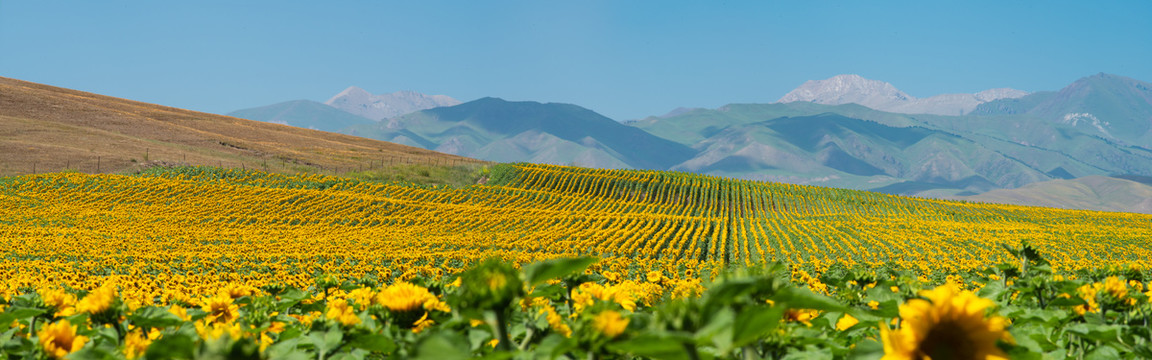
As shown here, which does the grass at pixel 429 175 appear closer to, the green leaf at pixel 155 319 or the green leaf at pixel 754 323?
the green leaf at pixel 155 319

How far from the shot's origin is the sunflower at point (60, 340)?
1.54 meters

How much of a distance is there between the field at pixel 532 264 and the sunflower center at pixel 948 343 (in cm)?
12

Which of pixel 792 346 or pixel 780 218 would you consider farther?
pixel 780 218

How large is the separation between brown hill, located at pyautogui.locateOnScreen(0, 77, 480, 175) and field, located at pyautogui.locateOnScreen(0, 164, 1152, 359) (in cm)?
1124

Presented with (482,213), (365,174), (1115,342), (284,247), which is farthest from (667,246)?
(365,174)

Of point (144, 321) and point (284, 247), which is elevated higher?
point (144, 321)

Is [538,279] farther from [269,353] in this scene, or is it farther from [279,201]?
[279,201]

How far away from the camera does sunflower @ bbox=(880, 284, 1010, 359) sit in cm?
101

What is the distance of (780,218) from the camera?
4084cm

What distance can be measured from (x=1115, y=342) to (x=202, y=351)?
2296 millimetres

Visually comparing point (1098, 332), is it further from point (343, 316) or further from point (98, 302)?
point (98, 302)

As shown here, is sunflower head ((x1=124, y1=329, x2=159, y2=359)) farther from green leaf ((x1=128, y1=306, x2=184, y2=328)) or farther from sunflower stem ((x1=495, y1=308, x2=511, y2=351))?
sunflower stem ((x1=495, y1=308, x2=511, y2=351))

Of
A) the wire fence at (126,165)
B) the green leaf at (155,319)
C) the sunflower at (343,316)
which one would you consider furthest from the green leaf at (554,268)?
the wire fence at (126,165)

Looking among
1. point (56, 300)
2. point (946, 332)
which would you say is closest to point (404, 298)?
point (946, 332)
